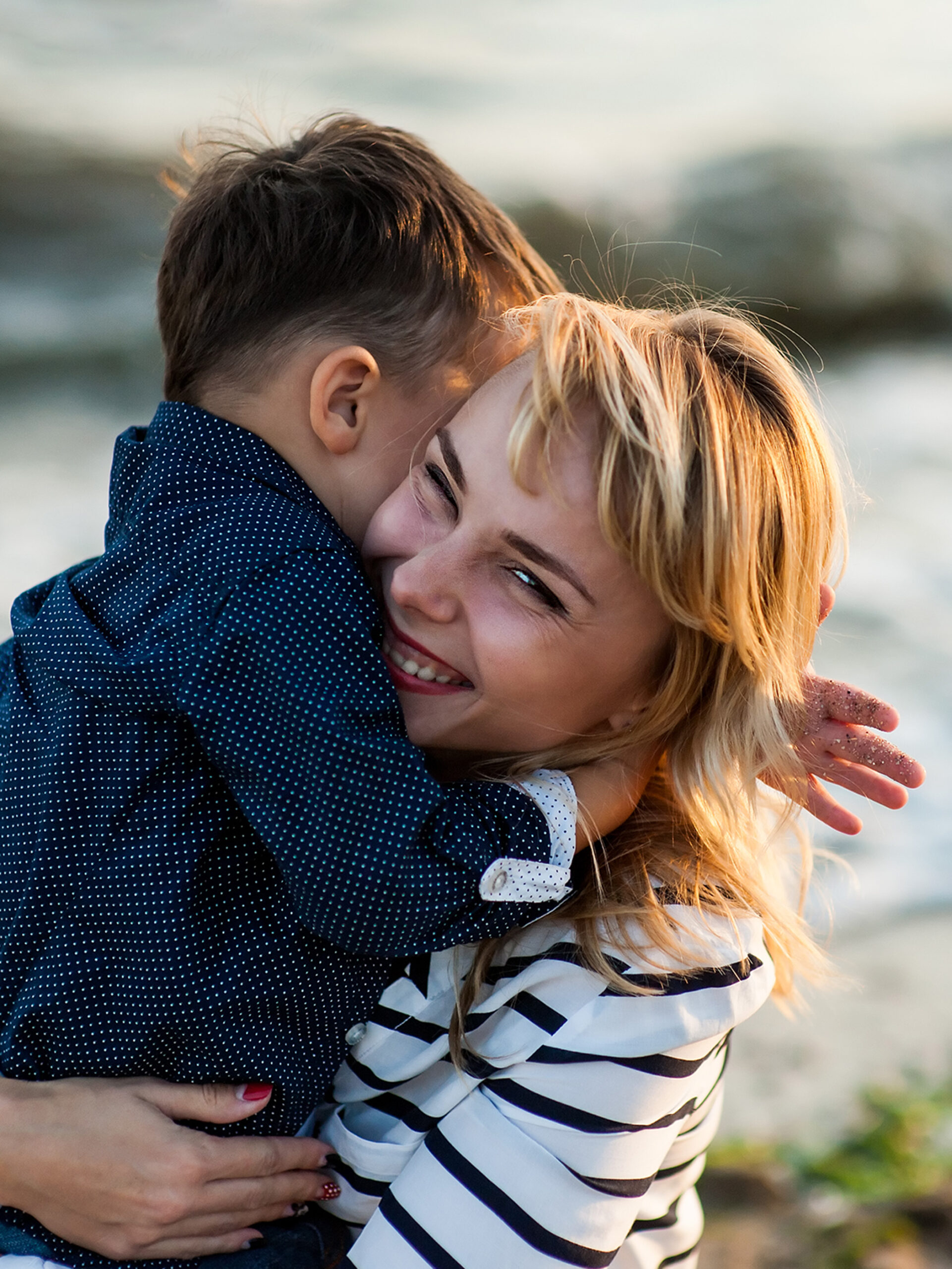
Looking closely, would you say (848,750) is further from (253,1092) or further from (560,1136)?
(253,1092)

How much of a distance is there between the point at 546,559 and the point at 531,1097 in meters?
0.64

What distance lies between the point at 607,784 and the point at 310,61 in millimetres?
3963

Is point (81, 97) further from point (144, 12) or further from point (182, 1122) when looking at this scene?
point (182, 1122)

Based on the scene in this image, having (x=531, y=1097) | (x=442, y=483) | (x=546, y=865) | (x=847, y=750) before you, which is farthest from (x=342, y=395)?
(x=531, y=1097)

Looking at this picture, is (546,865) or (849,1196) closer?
(546,865)

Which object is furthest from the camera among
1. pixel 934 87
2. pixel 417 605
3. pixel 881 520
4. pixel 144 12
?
pixel 934 87

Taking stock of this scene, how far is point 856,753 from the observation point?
1.59m

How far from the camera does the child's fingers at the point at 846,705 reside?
5.16 feet

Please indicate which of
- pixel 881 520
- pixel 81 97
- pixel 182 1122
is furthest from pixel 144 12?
pixel 182 1122

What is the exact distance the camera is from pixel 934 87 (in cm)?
552

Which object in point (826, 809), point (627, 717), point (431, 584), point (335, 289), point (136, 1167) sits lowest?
point (136, 1167)

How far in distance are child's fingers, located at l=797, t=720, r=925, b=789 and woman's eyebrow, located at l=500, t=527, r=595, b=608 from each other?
0.46m

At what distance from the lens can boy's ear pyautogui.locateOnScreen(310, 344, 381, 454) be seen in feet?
5.40

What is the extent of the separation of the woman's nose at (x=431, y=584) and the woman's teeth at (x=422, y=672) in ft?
0.25
